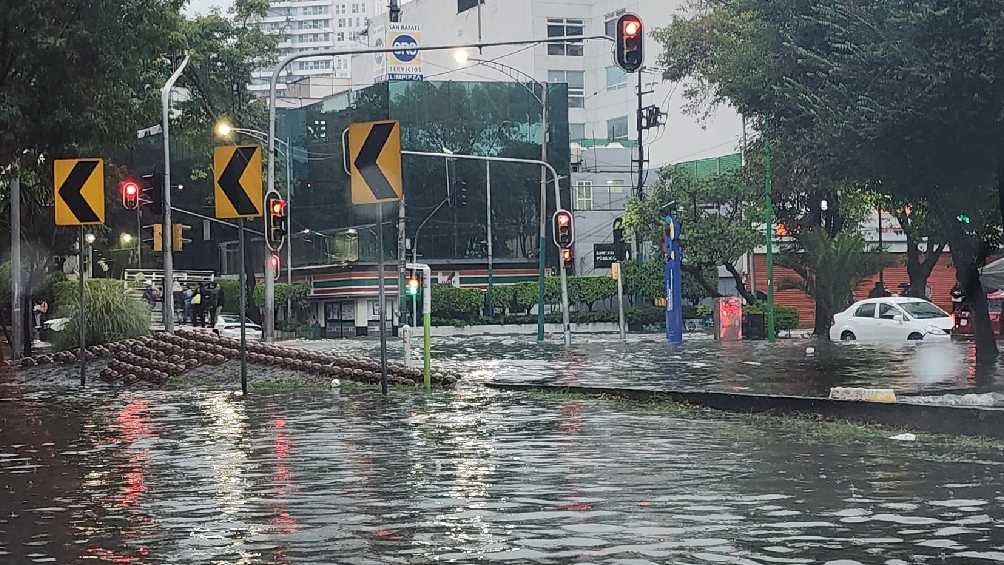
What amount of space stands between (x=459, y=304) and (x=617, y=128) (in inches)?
1091

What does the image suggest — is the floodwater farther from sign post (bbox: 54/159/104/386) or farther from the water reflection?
sign post (bbox: 54/159/104/386)

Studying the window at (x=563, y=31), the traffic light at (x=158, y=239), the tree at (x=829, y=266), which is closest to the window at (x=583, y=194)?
the window at (x=563, y=31)

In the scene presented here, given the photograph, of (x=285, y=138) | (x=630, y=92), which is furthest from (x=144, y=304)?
(x=630, y=92)

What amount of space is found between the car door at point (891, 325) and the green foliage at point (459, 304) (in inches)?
1293

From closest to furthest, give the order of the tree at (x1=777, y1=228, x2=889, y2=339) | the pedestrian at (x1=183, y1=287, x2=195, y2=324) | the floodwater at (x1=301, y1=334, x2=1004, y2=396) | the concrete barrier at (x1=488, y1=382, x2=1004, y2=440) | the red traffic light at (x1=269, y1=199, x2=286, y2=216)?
the concrete barrier at (x1=488, y1=382, x2=1004, y2=440) → the floodwater at (x1=301, y1=334, x2=1004, y2=396) → the red traffic light at (x1=269, y1=199, x2=286, y2=216) → the tree at (x1=777, y1=228, x2=889, y2=339) → the pedestrian at (x1=183, y1=287, x2=195, y2=324)

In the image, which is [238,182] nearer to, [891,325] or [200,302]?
[891,325]

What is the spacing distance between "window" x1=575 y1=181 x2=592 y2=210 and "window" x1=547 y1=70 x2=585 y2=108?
1413 cm

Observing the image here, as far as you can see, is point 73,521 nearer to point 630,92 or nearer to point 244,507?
point 244,507

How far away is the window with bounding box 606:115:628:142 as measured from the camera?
318 feet

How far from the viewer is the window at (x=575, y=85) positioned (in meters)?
99.0

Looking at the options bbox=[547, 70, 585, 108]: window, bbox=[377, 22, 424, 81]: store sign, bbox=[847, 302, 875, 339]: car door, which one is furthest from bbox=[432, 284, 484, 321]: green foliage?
bbox=[847, 302, 875, 339]: car door

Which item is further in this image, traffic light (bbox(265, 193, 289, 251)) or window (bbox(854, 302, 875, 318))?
window (bbox(854, 302, 875, 318))

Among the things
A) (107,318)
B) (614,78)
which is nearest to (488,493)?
(107,318)

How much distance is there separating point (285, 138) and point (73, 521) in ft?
256
